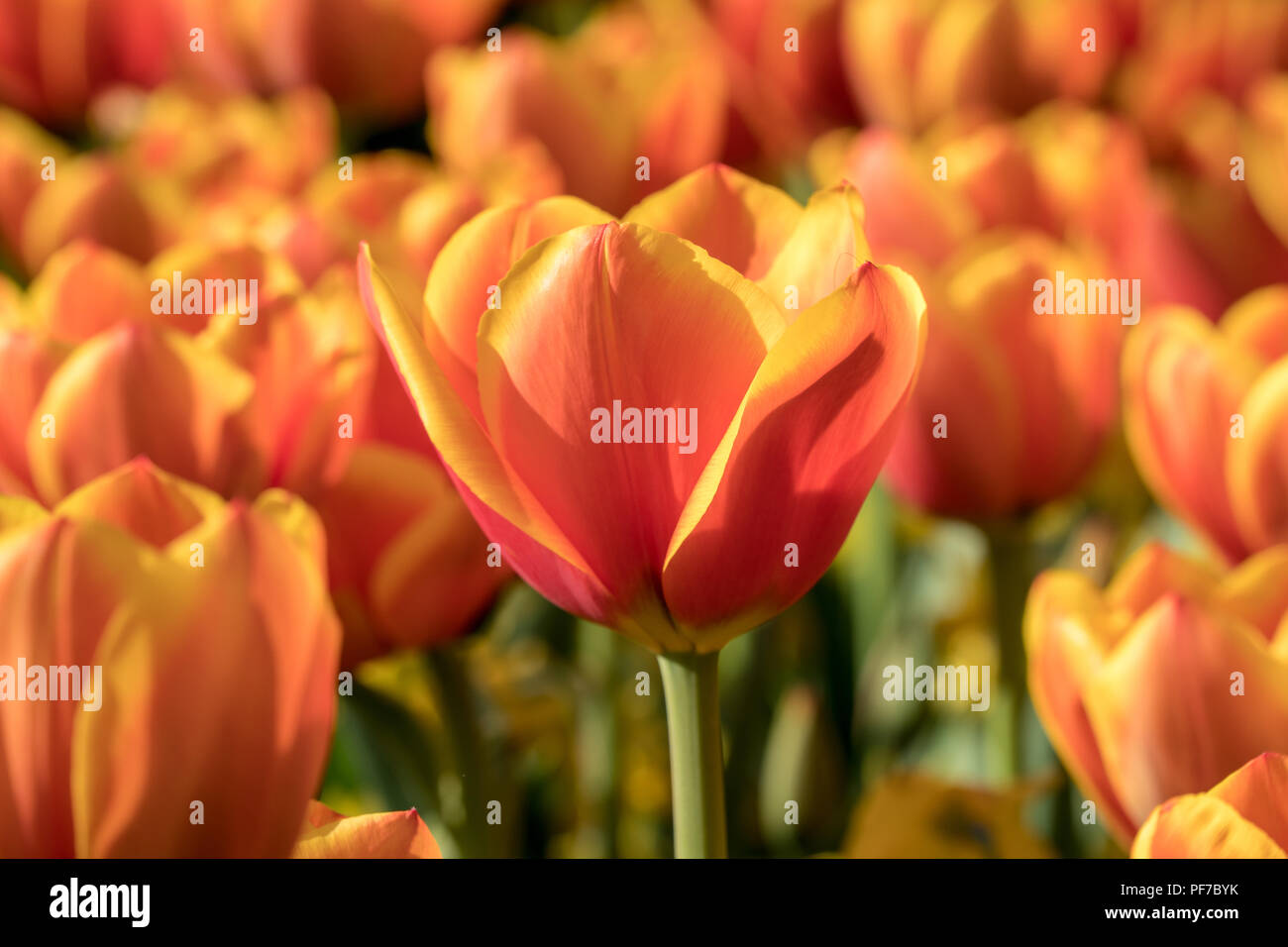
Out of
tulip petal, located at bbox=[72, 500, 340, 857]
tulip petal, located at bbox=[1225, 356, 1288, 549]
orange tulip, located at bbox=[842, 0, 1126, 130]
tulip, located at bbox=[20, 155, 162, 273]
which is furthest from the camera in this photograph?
orange tulip, located at bbox=[842, 0, 1126, 130]

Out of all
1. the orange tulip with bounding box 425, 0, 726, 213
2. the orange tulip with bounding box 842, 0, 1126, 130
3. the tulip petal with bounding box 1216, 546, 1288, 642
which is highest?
the orange tulip with bounding box 842, 0, 1126, 130

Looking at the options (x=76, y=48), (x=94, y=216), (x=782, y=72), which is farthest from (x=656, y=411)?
(x=76, y=48)

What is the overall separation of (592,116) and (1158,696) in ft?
1.11

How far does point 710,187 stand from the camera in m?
0.29

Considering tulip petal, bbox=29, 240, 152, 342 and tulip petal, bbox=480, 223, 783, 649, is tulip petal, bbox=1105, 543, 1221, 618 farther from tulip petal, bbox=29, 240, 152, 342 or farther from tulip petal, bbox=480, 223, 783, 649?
tulip petal, bbox=29, 240, 152, 342

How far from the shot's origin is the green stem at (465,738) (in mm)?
368

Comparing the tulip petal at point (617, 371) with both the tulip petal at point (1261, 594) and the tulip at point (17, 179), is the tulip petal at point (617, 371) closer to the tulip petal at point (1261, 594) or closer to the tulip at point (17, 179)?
the tulip petal at point (1261, 594)

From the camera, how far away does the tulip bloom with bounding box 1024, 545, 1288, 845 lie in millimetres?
264

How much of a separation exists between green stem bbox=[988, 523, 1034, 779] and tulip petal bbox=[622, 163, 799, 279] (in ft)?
0.51

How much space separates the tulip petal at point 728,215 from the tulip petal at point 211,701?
108 mm

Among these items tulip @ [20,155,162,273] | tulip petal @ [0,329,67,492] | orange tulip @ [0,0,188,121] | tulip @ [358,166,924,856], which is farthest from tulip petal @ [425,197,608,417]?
orange tulip @ [0,0,188,121]

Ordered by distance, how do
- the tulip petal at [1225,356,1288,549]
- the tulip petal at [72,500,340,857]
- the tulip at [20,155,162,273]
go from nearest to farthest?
1. the tulip petal at [72,500,340,857]
2. the tulip petal at [1225,356,1288,549]
3. the tulip at [20,155,162,273]

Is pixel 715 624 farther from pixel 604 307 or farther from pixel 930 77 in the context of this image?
pixel 930 77
